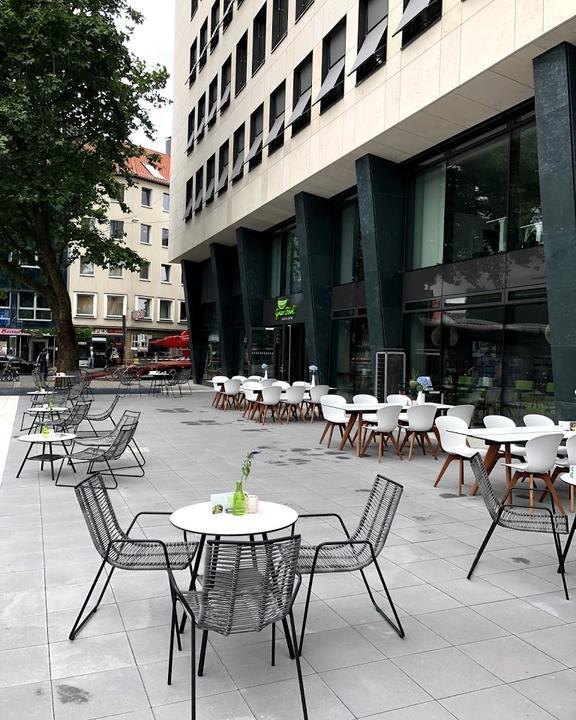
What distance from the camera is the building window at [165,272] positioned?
48156 millimetres

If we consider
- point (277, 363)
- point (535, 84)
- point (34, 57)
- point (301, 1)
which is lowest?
point (277, 363)

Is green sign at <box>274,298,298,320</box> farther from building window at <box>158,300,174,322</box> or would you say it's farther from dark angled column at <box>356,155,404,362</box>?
building window at <box>158,300,174,322</box>

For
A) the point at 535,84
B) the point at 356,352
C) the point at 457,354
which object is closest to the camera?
the point at 535,84

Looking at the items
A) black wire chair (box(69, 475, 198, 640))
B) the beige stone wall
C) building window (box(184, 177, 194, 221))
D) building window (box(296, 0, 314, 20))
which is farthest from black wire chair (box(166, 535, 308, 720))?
building window (box(184, 177, 194, 221))

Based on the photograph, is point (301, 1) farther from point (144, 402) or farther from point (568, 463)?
point (568, 463)

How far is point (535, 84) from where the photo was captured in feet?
31.6

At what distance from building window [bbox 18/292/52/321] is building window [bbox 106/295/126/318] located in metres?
4.34

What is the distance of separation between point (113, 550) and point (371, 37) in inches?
530

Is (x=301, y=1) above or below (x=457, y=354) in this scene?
above

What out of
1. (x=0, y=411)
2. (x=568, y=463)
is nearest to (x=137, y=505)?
(x=568, y=463)

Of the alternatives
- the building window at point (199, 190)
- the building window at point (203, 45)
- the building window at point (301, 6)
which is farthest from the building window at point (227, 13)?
the building window at point (301, 6)

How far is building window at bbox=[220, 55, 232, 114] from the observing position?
2347 cm

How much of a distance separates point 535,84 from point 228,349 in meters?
19.3

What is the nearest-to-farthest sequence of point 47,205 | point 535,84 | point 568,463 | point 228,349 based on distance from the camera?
point 568,463 < point 535,84 < point 47,205 < point 228,349
